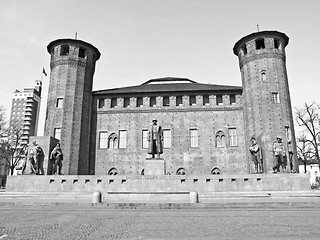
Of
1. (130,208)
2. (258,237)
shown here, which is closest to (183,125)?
(130,208)

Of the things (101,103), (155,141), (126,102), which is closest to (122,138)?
(126,102)

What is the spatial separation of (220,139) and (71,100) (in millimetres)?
17463

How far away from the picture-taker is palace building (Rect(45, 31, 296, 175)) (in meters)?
29.5

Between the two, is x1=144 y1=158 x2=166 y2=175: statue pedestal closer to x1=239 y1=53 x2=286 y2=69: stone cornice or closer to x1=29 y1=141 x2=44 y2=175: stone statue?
x1=29 y1=141 x2=44 y2=175: stone statue

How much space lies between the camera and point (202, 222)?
25.5 feet

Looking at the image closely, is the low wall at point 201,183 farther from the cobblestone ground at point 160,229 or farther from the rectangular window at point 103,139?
the rectangular window at point 103,139

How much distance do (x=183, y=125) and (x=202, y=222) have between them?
24.7m

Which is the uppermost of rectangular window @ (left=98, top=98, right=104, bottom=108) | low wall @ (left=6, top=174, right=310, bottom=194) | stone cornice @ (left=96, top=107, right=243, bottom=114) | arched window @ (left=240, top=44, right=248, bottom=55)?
arched window @ (left=240, top=44, right=248, bottom=55)

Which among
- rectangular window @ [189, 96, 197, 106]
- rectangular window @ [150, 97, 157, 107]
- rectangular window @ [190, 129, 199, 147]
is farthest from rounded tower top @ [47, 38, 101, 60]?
rectangular window @ [190, 129, 199, 147]

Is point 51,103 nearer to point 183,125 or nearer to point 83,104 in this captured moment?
point 83,104

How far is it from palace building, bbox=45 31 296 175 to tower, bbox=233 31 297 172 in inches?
4.0

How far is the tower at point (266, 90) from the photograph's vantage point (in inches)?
1098

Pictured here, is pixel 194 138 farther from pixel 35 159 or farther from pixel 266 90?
pixel 35 159

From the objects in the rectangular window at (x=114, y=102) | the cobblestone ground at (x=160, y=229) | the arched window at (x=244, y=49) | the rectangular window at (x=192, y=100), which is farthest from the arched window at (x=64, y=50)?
the cobblestone ground at (x=160, y=229)
